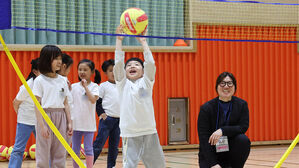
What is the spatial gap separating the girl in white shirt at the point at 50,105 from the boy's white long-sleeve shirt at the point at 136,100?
615 millimetres

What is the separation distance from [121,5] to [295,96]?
3734 millimetres

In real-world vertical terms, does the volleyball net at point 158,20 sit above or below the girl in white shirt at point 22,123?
above

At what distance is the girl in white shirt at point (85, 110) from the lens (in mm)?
5539

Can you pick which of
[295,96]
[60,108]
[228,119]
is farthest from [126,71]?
[295,96]

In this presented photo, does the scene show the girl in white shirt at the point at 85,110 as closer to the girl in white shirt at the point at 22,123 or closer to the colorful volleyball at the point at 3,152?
the girl in white shirt at the point at 22,123

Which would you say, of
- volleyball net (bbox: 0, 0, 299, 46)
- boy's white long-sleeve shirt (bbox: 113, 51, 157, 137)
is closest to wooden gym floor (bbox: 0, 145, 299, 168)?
volleyball net (bbox: 0, 0, 299, 46)

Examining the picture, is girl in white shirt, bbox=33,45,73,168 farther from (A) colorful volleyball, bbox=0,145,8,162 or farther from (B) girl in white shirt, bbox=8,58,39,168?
(A) colorful volleyball, bbox=0,145,8,162

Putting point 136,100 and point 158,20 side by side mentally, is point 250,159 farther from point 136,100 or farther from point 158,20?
point 136,100

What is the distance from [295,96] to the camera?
9.14 metres

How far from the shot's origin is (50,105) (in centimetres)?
441

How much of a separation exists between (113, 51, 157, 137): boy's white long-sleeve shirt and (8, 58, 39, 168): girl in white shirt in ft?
4.45

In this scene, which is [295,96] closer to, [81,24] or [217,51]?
[217,51]

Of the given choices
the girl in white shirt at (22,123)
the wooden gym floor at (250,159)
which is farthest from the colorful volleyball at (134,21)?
the wooden gym floor at (250,159)

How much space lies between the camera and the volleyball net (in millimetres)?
7766
